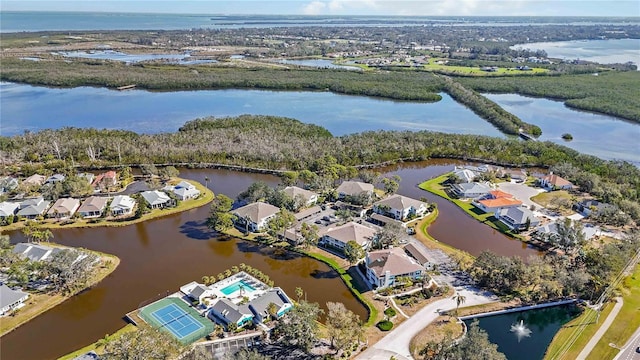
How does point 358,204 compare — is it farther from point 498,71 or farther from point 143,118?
point 498,71

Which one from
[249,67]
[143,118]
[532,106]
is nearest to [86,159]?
[143,118]

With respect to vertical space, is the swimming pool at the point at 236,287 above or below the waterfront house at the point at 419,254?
below

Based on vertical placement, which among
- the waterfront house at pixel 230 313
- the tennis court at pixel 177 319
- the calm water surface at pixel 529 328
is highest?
the waterfront house at pixel 230 313

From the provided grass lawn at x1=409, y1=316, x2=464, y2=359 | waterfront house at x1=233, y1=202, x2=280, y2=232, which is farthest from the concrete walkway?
waterfront house at x1=233, y1=202, x2=280, y2=232

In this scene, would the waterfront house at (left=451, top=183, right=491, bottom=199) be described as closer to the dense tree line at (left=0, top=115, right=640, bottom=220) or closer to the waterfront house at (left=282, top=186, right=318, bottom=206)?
the dense tree line at (left=0, top=115, right=640, bottom=220)

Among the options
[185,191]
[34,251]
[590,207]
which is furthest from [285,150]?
[590,207]

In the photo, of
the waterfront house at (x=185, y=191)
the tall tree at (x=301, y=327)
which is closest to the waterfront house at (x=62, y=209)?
the waterfront house at (x=185, y=191)

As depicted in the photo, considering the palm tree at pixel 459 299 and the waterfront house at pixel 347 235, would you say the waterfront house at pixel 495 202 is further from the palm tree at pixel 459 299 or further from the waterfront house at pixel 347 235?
the palm tree at pixel 459 299
